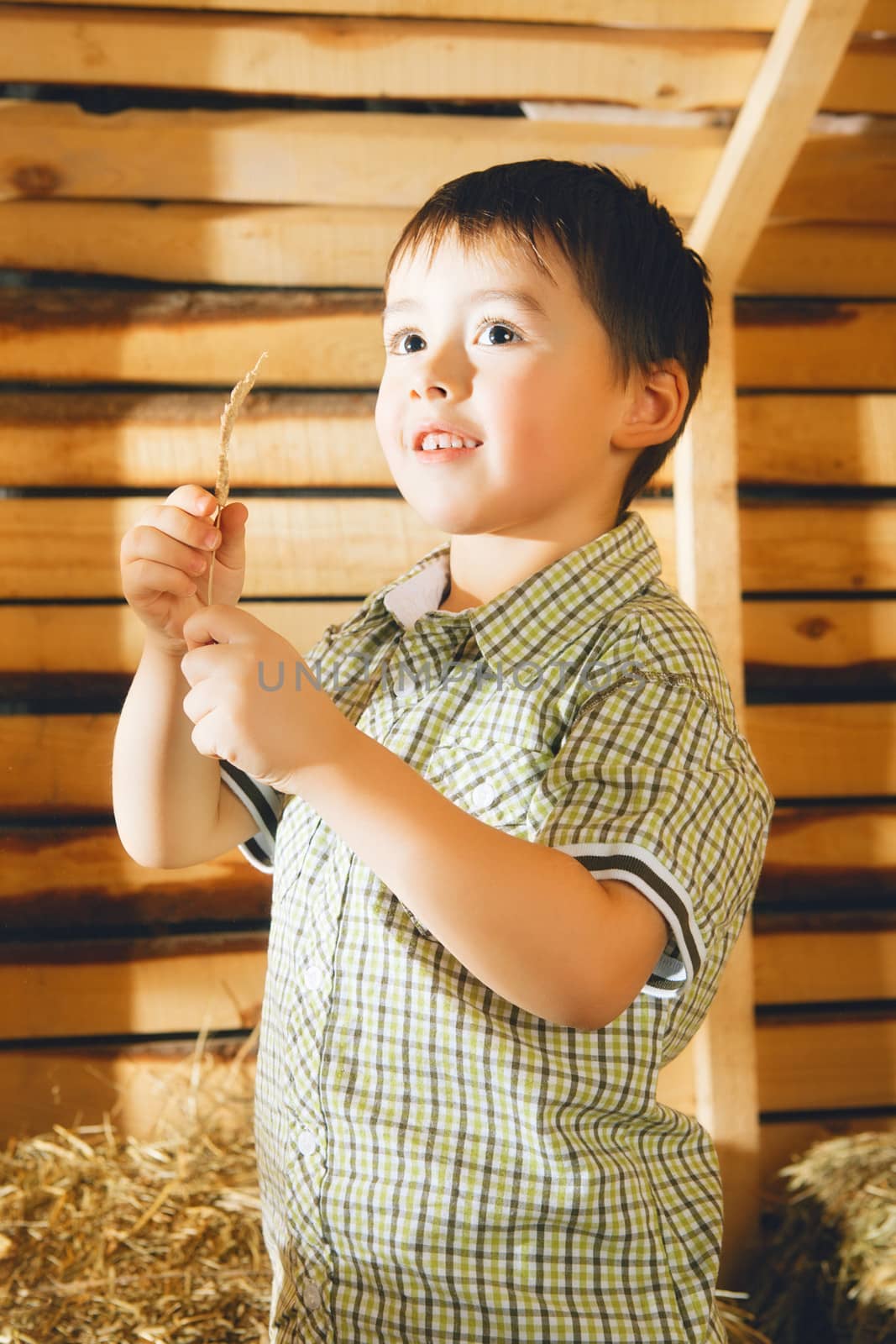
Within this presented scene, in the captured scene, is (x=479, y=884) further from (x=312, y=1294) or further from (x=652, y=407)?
(x=652, y=407)

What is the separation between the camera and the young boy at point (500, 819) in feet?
2.75

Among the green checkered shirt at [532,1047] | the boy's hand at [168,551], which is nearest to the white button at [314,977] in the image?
the green checkered shirt at [532,1047]

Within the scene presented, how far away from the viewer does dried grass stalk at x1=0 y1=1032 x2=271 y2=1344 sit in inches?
56.2

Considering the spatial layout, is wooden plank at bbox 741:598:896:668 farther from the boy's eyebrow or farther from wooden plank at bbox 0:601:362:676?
Result: the boy's eyebrow

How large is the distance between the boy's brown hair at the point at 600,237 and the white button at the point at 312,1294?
75cm

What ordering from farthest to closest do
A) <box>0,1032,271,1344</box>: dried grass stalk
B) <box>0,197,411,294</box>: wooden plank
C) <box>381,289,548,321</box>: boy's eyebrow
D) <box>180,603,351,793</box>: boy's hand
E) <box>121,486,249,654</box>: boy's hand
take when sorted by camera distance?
<box>0,197,411,294</box>: wooden plank
<box>0,1032,271,1344</box>: dried grass stalk
<box>381,289,548,321</box>: boy's eyebrow
<box>121,486,249,654</box>: boy's hand
<box>180,603,351,793</box>: boy's hand

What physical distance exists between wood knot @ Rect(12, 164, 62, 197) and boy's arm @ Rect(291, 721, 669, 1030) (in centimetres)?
120

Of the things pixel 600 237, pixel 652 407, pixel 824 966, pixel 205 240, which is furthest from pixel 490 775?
pixel 824 966

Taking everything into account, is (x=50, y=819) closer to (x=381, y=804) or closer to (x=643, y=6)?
(x=381, y=804)

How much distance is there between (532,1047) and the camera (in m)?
0.97

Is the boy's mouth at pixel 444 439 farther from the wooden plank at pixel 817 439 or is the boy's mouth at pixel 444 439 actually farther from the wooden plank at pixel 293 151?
the wooden plank at pixel 817 439

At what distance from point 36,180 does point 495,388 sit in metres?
1.00

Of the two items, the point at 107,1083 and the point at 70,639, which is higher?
the point at 70,639

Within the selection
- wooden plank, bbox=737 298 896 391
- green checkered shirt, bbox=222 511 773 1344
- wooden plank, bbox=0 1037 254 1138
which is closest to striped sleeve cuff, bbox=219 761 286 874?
green checkered shirt, bbox=222 511 773 1344
